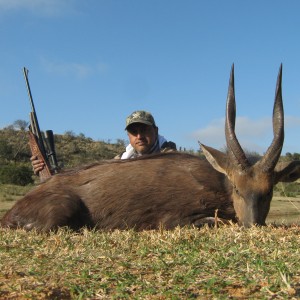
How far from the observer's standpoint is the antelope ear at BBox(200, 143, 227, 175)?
6969 millimetres

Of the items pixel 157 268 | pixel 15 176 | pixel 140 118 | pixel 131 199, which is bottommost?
pixel 157 268

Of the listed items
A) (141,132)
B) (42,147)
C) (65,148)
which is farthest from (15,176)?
(65,148)

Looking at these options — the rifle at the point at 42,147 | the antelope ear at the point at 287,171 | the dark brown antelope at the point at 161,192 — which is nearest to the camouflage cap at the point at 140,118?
the rifle at the point at 42,147

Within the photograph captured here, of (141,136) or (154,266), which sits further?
(141,136)

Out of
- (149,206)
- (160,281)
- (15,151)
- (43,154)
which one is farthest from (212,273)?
(15,151)

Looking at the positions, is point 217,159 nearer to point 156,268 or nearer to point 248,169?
point 248,169

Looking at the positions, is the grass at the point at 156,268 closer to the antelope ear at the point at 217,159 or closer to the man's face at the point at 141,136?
the antelope ear at the point at 217,159

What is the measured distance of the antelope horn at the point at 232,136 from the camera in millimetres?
Answer: 6718

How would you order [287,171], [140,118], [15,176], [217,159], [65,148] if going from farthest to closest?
[65,148] → [15,176] → [140,118] → [217,159] → [287,171]

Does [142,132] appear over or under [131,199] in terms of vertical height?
over

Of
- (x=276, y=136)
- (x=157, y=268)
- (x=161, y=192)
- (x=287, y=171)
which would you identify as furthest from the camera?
(x=161, y=192)

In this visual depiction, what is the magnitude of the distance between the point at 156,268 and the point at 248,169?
3.37m

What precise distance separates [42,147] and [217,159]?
3.77 metres

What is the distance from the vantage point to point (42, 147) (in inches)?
376
